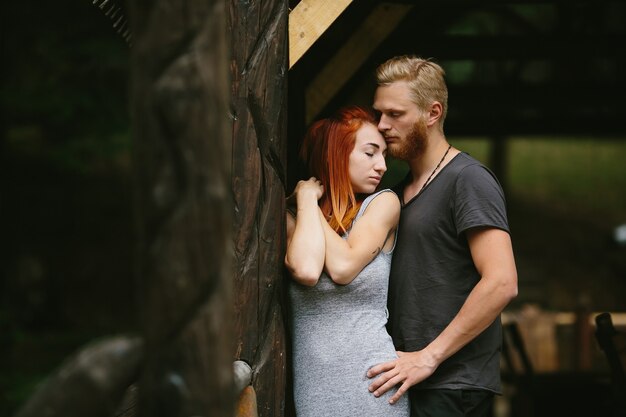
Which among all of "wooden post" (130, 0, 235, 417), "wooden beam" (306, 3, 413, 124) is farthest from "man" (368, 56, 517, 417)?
"wooden post" (130, 0, 235, 417)

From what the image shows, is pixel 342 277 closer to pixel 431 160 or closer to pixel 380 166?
pixel 380 166

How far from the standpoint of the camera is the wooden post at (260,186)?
2629 mm

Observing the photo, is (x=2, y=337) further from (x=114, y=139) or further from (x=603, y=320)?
(x=603, y=320)

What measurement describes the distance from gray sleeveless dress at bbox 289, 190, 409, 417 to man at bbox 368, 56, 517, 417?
52 millimetres

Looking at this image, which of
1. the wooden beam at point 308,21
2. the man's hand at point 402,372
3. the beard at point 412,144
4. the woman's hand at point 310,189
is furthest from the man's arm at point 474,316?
the wooden beam at point 308,21

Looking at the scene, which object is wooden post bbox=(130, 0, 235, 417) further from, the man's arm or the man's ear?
the man's ear

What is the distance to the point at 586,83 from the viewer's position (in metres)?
7.34

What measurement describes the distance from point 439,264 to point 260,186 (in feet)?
2.44

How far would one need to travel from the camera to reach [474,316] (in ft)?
Result: 9.61

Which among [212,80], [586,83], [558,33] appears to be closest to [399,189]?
[212,80]

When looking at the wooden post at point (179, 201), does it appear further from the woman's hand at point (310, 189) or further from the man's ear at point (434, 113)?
the man's ear at point (434, 113)

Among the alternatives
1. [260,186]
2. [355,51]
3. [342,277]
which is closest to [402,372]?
[342,277]

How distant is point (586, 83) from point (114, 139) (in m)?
4.27

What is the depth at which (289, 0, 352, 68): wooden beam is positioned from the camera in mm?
3002
